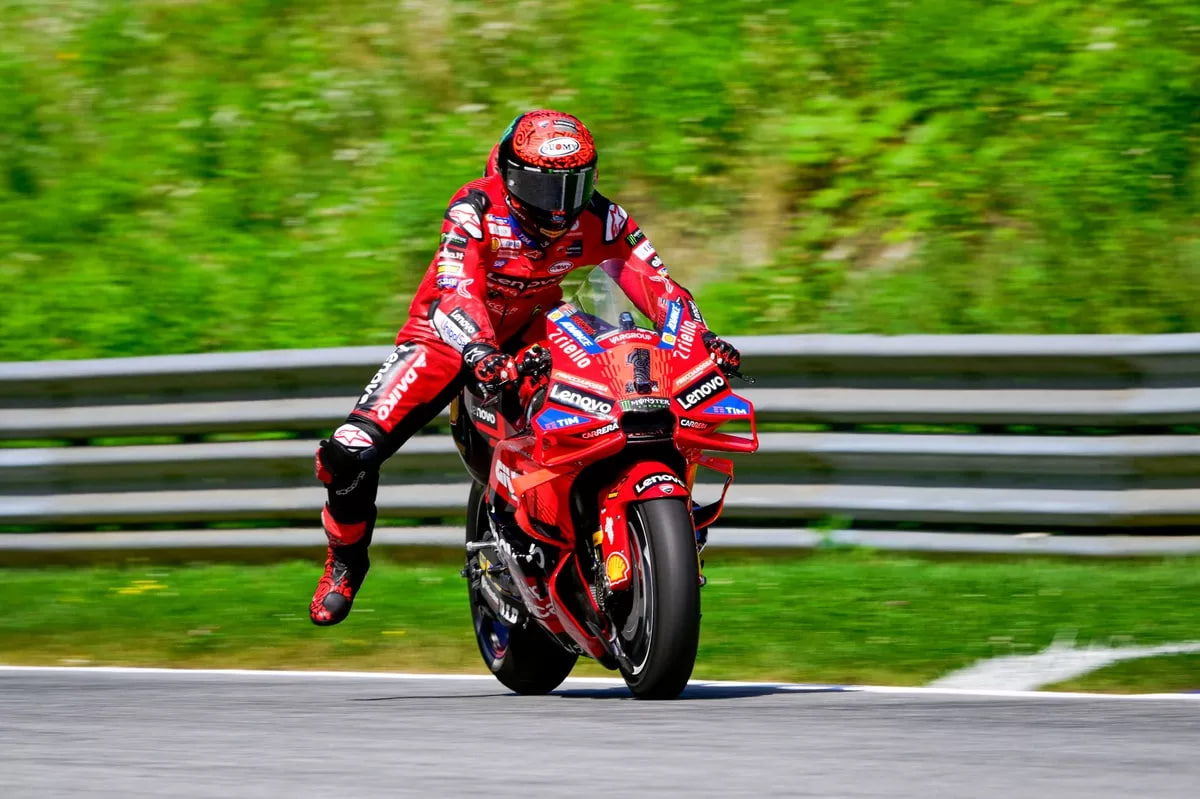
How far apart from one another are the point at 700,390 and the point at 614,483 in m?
0.43

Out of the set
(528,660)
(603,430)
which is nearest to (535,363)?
(603,430)

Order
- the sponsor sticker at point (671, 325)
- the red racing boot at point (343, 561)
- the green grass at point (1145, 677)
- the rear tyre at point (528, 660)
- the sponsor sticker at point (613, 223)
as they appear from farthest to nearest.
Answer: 1. the red racing boot at point (343, 561)
2. the sponsor sticker at point (613, 223)
3. the rear tyre at point (528, 660)
4. the green grass at point (1145, 677)
5. the sponsor sticker at point (671, 325)

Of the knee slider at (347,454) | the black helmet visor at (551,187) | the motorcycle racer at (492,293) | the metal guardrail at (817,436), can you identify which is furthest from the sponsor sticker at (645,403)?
the metal guardrail at (817,436)

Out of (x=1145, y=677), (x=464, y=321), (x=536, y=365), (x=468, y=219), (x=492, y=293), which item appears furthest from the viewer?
(x=492, y=293)

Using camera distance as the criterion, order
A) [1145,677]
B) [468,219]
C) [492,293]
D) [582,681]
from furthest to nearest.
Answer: [582,681]
[492,293]
[468,219]
[1145,677]

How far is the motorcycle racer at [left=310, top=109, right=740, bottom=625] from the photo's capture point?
6.77 m

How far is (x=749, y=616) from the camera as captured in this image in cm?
817

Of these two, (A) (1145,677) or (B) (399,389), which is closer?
(A) (1145,677)

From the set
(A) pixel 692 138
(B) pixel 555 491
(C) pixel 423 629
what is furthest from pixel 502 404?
(A) pixel 692 138

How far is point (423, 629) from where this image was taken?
8.53 meters

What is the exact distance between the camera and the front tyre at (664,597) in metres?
5.71

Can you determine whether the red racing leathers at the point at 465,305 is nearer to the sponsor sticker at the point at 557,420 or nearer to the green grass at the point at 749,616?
the sponsor sticker at the point at 557,420

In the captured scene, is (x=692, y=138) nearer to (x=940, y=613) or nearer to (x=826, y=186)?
(x=826, y=186)

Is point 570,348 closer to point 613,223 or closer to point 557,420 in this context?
point 557,420
